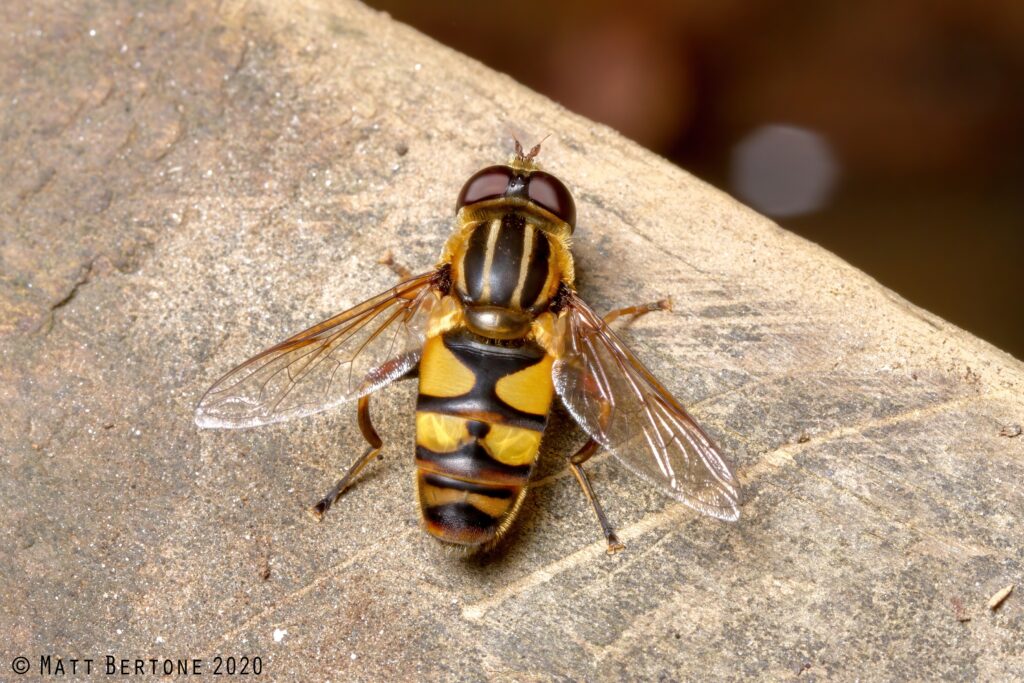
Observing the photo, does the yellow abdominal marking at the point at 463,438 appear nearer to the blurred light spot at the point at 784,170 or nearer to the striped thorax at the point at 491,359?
the striped thorax at the point at 491,359

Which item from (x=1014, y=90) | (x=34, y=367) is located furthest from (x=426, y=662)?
(x=1014, y=90)

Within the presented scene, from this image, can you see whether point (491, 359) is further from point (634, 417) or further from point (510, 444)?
point (634, 417)

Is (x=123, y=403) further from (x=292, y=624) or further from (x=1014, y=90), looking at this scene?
(x=1014, y=90)

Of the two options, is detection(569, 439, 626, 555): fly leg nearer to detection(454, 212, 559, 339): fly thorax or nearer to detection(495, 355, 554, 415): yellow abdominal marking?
detection(495, 355, 554, 415): yellow abdominal marking

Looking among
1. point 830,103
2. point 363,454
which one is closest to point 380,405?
point 363,454

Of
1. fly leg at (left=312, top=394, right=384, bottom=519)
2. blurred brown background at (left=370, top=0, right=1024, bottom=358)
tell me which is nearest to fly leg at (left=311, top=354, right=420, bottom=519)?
fly leg at (left=312, top=394, right=384, bottom=519)
